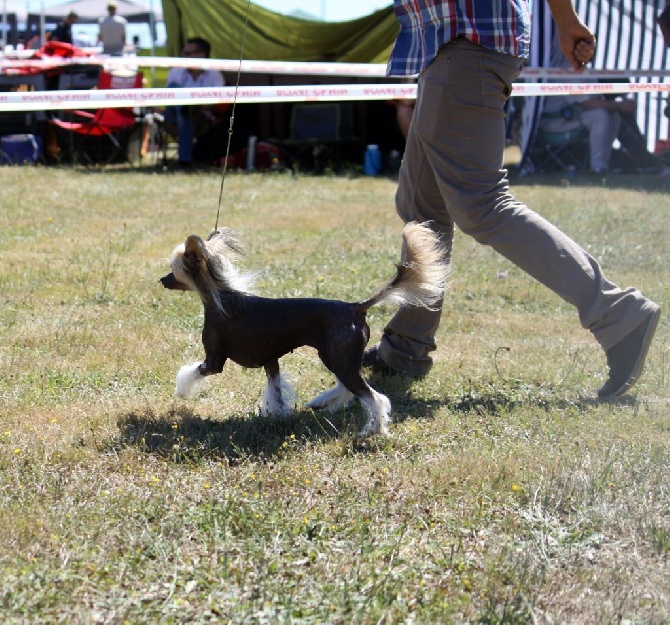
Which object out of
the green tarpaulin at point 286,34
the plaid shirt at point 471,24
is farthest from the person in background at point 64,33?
the plaid shirt at point 471,24

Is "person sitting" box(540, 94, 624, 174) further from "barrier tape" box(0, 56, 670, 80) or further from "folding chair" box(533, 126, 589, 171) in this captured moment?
"barrier tape" box(0, 56, 670, 80)

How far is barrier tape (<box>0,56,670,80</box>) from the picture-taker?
8.89m

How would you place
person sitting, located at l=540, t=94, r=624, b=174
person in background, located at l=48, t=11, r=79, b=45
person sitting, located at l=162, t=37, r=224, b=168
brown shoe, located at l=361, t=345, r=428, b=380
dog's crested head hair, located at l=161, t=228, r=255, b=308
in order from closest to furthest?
dog's crested head hair, located at l=161, t=228, r=255, b=308 → brown shoe, located at l=361, t=345, r=428, b=380 → person sitting, located at l=540, t=94, r=624, b=174 → person sitting, located at l=162, t=37, r=224, b=168 → person in background, located at l=48, t=11, r=79, b=45

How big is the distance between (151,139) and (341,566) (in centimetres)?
1305

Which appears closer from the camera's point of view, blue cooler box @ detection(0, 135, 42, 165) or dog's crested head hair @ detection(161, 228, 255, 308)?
dog's crested head hair @ detection(161, 228, 255, 308)

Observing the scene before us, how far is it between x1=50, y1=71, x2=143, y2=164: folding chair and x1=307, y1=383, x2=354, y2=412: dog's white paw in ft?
31.1

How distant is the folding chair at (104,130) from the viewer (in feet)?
42.0

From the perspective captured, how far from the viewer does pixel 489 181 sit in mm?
4027

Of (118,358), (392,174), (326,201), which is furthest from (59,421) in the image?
(392,174)

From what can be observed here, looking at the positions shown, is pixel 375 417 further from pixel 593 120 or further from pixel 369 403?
pixel 593 120

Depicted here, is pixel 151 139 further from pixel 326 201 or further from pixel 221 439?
pixel 221 439

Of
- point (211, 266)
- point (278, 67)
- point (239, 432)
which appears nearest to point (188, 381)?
point (239, 432)

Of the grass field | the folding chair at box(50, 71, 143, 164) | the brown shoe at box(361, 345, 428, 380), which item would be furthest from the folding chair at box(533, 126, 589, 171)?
the brown shoe at box(361, 345, 428, 380)

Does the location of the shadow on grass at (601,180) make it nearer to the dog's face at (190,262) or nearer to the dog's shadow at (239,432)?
the dog's shadow at (239,432)
